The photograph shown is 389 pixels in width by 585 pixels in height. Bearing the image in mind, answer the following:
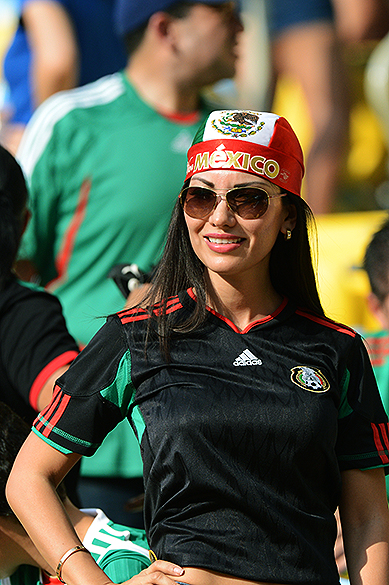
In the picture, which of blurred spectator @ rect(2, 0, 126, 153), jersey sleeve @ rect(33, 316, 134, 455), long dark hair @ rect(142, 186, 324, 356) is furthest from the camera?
blurred spectator @ rect(2, 0, 126, 153)

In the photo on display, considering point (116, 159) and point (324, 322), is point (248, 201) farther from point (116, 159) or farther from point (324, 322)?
point (116, 159)

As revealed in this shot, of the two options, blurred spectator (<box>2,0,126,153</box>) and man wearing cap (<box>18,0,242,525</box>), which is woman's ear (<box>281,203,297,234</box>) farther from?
blurred spectator (<box>2,0,126,153</box>)

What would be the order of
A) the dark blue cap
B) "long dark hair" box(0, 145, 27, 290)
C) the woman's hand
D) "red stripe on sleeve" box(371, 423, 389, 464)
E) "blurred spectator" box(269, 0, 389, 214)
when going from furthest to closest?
"blurred spectator" box(269, 0, 389, 214)
the dark blue cap
"long dark hair" box(0, 145, 27, 290)
"red stripe on sleeve" box(371, 423, 389, 464)
the woman's hand

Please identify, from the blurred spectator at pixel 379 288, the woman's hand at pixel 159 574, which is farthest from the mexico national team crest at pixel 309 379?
the blurred spectator at pixel 379 288

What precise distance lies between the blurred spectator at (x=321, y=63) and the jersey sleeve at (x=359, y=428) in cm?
343

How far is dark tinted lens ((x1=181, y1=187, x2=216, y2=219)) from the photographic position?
5.97 feet

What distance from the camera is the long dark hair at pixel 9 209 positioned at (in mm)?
2426

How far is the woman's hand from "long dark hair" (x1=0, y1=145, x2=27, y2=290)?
1049mm

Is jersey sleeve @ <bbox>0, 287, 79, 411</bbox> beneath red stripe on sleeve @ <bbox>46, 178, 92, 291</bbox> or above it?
above

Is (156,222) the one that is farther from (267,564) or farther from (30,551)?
(267,564)

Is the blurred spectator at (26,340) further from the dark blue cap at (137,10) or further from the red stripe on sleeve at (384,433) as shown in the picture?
the dark blue cap at (137,10)

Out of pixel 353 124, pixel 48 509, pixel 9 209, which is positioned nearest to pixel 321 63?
pixel 353 124

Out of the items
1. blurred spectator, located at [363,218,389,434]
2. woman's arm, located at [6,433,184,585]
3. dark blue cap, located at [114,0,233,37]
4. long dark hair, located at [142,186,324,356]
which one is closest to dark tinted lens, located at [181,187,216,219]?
long dark hair, located at [142,186,324,356]

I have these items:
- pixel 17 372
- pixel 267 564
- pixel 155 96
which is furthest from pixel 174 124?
pixel 267 564
